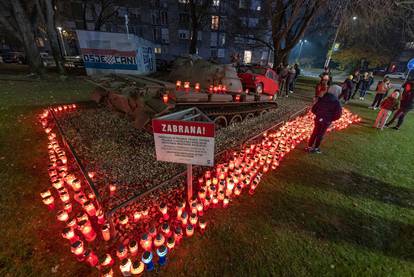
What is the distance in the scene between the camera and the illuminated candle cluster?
2430 mm

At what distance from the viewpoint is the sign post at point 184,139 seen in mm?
2553

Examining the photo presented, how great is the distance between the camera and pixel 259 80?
10.2 meters

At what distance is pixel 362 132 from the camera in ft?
26.6

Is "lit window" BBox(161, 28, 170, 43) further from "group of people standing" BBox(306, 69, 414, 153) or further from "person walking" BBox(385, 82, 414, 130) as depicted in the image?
"person walking" BBox(385, 82, 414, 130)

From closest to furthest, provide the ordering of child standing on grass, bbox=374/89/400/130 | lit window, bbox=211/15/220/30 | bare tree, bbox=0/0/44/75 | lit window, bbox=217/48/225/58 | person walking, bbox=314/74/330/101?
child standing on grass, bbox=374/89/400/130 < person walking, bbox=314/74/330/101 < bare tree, bbox=0/0/44/75 < lit window, bbox=211/15/220/30 < lit window, bbox=217/48/225/58

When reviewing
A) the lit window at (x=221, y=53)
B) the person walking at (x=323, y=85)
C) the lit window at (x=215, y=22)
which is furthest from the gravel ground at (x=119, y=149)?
the lit window at (x=215, y=22)

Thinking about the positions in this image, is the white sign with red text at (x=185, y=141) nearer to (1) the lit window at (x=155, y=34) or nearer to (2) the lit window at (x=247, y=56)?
(1) the lit window at (x=155, y=34)

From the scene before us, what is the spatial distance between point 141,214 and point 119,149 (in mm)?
2629

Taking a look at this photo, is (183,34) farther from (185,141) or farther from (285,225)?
(285,225)

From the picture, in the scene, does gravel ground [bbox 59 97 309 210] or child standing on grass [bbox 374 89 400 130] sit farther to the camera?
child standing on grass [bbox 374 89 400 130]

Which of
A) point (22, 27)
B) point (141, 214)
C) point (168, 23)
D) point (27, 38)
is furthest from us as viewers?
point (168, 23)

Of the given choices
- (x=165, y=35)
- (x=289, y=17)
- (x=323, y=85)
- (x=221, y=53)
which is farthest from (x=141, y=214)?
(x=221, y=53)

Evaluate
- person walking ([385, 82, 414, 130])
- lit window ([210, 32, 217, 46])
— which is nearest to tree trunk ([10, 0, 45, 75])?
person walking ([385, 82, 414, 130])

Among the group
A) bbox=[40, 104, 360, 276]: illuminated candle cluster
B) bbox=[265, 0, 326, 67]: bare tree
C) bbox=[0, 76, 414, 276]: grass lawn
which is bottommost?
bbox=[0, 76, 414, 276]: grass lawn
